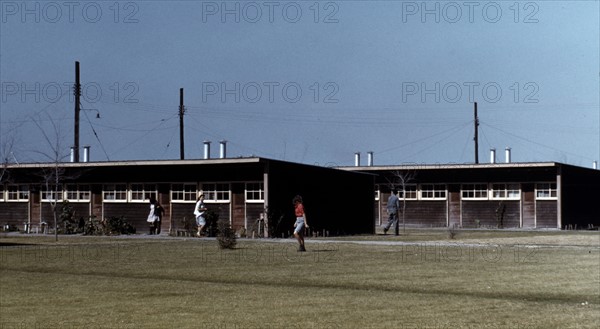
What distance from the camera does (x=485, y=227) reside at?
46.2 m

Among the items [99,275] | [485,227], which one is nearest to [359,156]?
[485,227]

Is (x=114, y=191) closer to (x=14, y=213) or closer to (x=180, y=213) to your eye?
(x=180, y=213)

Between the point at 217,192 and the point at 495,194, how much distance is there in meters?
17.0

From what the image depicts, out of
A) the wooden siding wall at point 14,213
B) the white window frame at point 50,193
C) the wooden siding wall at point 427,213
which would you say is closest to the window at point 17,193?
the wooden siding wall at point 14,213

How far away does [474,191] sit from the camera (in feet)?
154

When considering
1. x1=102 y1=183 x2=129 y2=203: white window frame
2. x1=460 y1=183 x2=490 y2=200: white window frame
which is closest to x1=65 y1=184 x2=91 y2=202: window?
x1=102 y1=183 x2=129 y2=203: white window frame

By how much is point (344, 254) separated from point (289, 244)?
17.7 ft

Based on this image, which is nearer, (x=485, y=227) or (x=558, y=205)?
(x=558, y=205)

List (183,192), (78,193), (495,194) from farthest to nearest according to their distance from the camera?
(495,194) → (78,193) → (183,192)

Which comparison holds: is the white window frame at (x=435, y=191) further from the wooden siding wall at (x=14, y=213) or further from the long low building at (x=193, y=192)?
the wooden siding wall at (x=14, y=213)

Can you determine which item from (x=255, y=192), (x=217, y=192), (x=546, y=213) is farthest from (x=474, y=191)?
(x=217, y=192)

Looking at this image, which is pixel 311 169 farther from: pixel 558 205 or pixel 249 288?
pixel 249 288

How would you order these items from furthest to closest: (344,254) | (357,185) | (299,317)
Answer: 1. (357,185)
2. (344,254)
3. (299,317)

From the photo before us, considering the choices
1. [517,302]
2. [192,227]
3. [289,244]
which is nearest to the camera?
[517,302]
